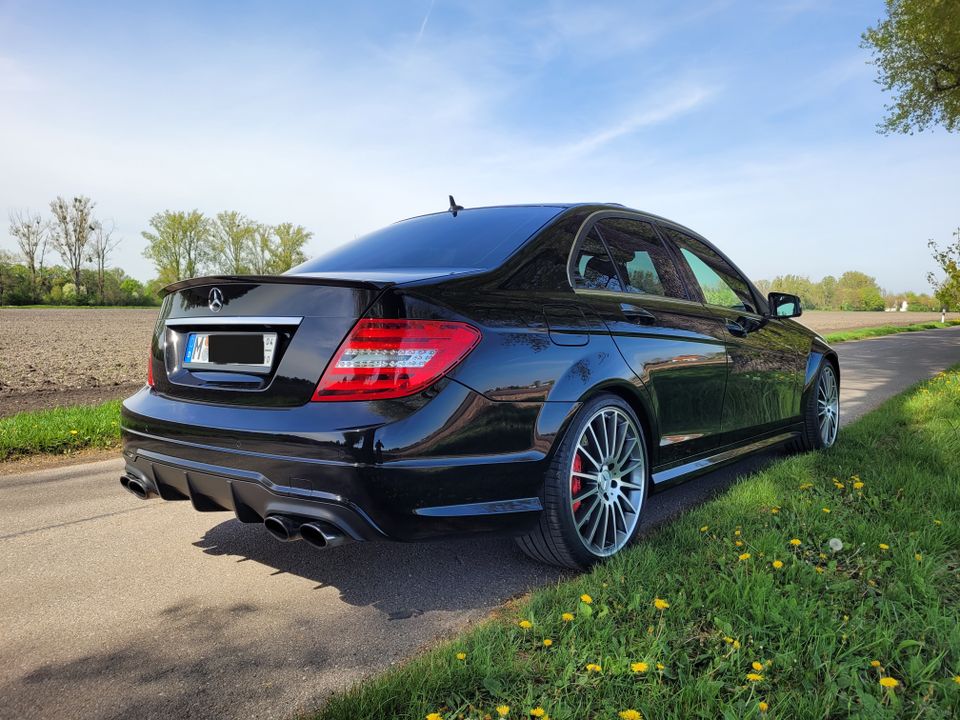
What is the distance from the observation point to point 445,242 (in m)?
3.25

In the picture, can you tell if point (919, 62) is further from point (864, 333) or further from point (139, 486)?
point (139, 486)

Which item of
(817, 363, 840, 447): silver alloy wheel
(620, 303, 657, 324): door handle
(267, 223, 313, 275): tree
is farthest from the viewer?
(267, 223, 313, 275): tree

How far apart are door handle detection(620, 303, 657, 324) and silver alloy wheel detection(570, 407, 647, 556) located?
0.46 meters

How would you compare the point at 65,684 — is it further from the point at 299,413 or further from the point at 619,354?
the point at 619,354

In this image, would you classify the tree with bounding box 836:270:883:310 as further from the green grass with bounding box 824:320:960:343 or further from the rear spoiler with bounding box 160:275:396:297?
the rear spoiler with bounding box 160:275:396:297

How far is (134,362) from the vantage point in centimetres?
1333

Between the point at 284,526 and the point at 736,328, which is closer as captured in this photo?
the point at 284,526

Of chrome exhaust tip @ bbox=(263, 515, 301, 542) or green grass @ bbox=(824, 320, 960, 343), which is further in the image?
green grass @ bbox=(824, 320, 960, 343)

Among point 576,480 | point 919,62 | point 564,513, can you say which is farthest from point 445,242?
point 919,62

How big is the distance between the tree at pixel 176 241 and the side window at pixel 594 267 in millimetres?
63869

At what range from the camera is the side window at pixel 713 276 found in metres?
4.11

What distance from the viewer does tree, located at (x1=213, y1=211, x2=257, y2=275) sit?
6231cm

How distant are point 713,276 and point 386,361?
2.69 m

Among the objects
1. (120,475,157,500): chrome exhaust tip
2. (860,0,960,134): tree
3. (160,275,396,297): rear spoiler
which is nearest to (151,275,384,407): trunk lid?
(160,275,396,297): rear spoiler
